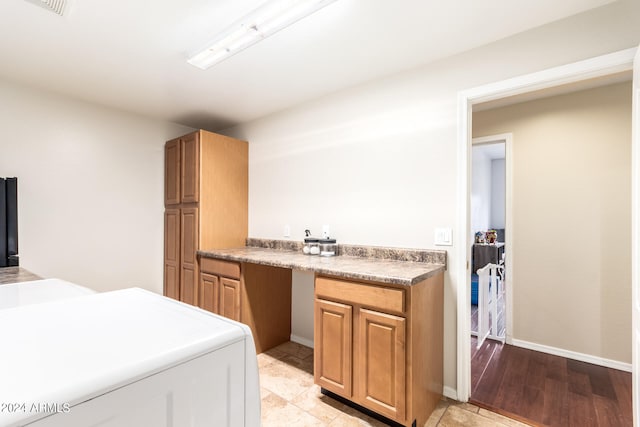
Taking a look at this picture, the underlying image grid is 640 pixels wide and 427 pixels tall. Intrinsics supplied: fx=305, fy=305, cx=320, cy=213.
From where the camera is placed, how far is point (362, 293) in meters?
1.81

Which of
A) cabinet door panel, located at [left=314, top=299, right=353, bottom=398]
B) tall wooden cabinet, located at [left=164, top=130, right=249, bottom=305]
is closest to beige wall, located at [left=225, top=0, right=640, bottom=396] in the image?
tall wooden cabinet, located at [left=164, top=130, right=249, bottom=305]

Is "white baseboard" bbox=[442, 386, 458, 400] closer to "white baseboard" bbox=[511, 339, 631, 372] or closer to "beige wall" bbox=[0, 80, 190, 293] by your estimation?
"white baseboard" bbox=[511, 339, 631, 372]

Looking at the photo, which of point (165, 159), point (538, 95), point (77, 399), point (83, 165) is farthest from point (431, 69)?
point (83, 165)

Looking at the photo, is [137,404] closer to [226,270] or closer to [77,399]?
[77,399]

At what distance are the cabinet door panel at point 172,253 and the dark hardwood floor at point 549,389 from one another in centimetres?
292

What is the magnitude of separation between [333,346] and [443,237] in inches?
41.1

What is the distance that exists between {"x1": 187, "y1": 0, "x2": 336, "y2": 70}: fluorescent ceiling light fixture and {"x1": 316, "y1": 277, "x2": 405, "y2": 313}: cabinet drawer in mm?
1508

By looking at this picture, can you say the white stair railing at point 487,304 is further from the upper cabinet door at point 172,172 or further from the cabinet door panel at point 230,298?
the upper cabinet door at point 172,172

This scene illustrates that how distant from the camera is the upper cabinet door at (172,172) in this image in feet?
10.8

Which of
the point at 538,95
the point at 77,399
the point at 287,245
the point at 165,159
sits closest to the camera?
the point at 77,399

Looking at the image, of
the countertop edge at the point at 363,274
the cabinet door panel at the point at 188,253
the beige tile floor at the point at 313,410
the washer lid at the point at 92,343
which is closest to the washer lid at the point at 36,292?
the washer lid at the point at 92,343

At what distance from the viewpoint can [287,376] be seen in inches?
93.1

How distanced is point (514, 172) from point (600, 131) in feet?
2.27

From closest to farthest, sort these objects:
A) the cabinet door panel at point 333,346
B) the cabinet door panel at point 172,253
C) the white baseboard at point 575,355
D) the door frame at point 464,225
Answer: the cabinet door panel at point 333,346
the door frame at point 464,225
the white baseboard at point 575,355
the cabinet door panel at point 172,253
